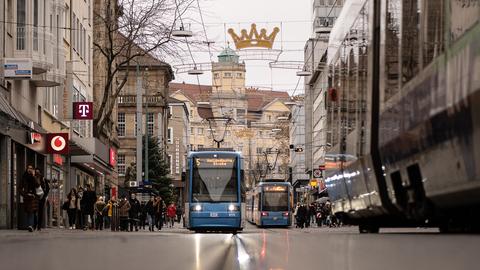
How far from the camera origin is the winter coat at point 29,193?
1024 inches

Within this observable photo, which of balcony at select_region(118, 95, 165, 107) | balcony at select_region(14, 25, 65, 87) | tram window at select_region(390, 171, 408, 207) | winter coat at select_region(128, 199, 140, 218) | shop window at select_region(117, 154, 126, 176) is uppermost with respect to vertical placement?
balcony at select_region(118, 95, 165, 107)

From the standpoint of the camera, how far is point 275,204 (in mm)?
65625

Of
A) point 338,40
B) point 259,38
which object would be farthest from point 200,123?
point 338,40

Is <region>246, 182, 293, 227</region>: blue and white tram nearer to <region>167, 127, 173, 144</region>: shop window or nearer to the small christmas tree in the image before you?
the small christmas tree

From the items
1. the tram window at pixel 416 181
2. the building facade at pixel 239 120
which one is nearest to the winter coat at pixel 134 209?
the tram window at pixel 416 181

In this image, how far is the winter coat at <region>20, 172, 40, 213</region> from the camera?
85.4 ft

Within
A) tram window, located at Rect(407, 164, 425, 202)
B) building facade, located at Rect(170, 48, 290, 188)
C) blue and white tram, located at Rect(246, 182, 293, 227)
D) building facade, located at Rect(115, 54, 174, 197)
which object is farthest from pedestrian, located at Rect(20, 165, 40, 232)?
building facade, located at Rect(170, 48, 290, 188)

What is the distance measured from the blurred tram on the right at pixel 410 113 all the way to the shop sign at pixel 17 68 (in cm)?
1506

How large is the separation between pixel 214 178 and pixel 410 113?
27.4m

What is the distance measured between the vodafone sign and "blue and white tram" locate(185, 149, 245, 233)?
17.5 feet

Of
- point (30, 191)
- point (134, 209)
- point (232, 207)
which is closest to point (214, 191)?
point (232, 207)

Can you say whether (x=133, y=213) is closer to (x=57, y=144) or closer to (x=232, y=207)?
(x=232, y=207)

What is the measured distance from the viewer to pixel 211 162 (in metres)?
38.0

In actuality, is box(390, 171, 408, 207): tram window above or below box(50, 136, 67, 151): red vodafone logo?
below
